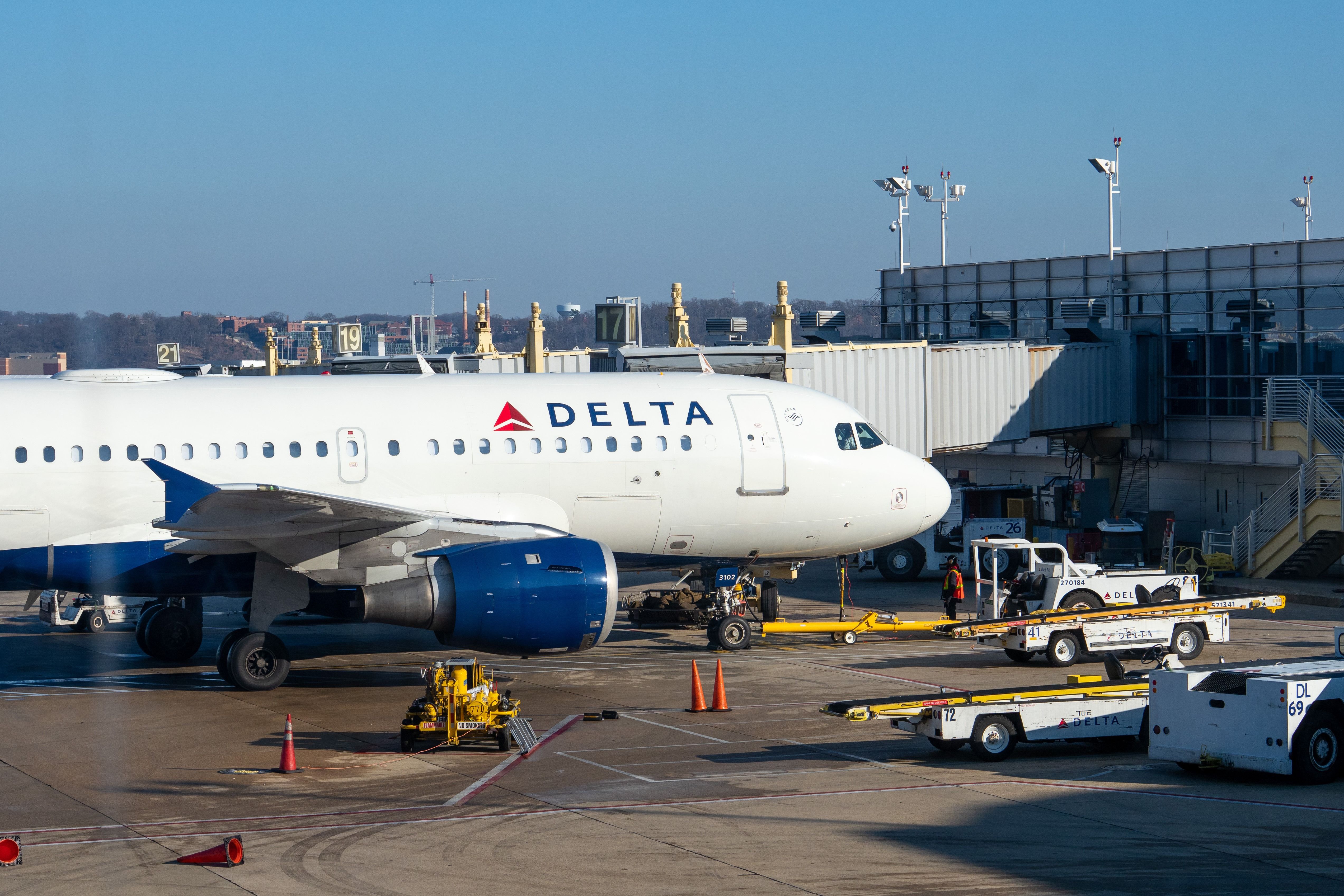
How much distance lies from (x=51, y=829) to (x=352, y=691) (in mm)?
8406

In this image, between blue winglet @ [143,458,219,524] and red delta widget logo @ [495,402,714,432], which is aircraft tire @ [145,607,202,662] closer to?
blue winglet @ [143,458,219,524]

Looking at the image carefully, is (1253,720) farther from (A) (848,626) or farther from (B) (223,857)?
(B) (223,857)

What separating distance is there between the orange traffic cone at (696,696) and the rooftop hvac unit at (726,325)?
3852cm

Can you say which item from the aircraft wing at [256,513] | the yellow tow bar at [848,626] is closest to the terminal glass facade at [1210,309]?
the yellow tow bar at [848,626]

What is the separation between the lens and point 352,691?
23188 millimetres

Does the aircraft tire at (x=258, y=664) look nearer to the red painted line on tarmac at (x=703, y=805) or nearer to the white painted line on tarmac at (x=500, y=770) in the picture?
the white painted line on tarmac at (x=500, y=770)

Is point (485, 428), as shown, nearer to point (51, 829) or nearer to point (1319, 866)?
point (51, 829)

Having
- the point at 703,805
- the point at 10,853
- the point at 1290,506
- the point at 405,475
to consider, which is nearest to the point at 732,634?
the point at 405,475

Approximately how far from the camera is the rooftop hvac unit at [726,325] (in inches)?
2319

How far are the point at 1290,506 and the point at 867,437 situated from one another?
55.8 ft

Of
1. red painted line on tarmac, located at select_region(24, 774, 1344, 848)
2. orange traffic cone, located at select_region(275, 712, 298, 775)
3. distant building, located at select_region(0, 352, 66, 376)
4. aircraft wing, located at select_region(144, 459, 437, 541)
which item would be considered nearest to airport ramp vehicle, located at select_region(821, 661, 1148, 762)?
red painted line on tarmac, located at select_region(24, 774, 1344, 848)

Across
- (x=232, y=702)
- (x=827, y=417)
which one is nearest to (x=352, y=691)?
(x=232, y=702)

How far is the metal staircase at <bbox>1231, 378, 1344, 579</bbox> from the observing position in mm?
36594

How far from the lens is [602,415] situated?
25219 millimetres
